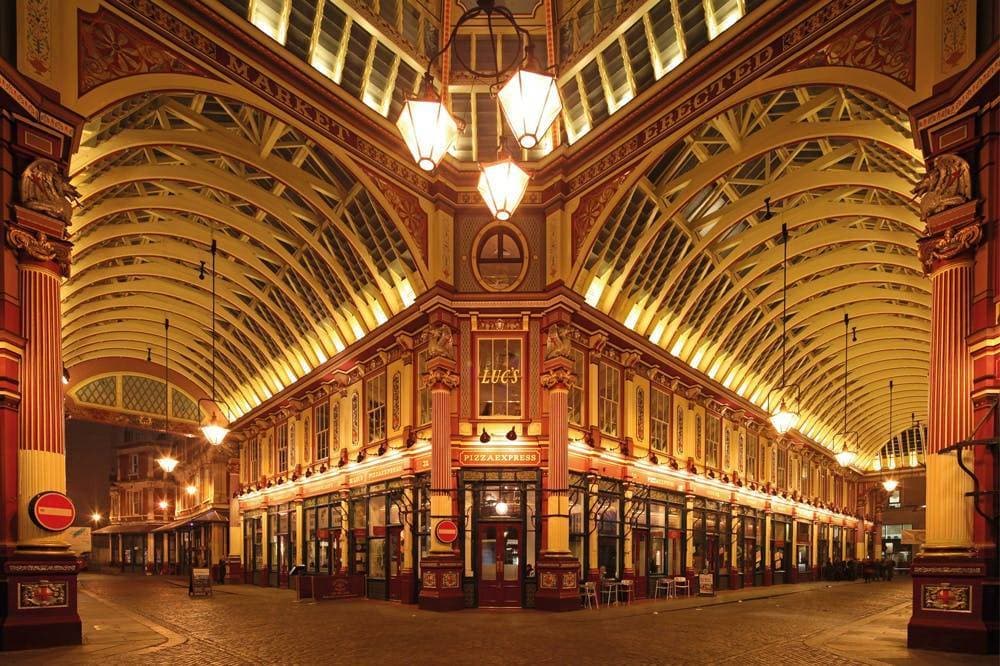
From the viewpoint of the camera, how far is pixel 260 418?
118ft

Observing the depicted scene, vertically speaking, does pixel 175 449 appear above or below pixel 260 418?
below

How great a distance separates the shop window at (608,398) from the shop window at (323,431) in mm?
10775

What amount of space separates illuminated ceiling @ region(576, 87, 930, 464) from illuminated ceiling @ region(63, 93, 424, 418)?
7.32 m

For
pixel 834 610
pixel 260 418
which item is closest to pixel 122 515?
pixel 260 418

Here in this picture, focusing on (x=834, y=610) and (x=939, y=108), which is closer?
(x=939, y=108)

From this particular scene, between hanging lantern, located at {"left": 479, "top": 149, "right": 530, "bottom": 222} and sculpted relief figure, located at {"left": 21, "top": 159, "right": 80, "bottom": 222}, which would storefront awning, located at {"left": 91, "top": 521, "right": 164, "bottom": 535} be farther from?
hanging lantern, located at {"left": 479, "top": 149, "right": 530, "bottom": 222}

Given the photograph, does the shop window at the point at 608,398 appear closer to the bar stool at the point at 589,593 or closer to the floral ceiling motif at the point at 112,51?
the bar stool at the point at 589,593

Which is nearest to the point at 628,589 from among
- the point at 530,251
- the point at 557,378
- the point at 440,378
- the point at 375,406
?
the point at 557,378

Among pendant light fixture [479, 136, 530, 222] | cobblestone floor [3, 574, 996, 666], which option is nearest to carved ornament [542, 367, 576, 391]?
cobblestone floor [3, 574, 996, 666]

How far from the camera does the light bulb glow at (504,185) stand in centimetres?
980

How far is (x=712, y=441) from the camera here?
3219 cm

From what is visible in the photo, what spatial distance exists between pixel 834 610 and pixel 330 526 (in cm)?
1651

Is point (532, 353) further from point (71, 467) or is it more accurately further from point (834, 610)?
point (71, 467)

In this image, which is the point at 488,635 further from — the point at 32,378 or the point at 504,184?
the point at 504,184
